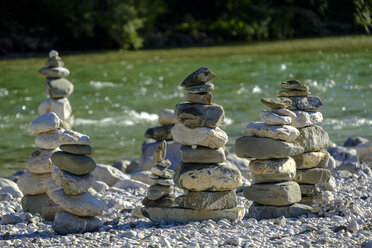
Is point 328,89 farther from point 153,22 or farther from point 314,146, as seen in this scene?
point 153,22

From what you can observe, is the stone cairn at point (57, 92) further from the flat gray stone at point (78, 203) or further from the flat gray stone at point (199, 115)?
the flat gray stone at point (199, 115)

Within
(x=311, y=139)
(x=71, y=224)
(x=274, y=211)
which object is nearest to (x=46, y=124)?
(x=71, y=224)

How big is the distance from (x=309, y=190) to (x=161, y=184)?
172 cm

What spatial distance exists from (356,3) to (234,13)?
31.8 meters

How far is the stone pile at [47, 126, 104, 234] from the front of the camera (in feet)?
21.2

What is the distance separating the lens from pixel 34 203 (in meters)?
7.57

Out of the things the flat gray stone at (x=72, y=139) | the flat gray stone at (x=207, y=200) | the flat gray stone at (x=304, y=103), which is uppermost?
the flat gray stone at (x=304, y=103)

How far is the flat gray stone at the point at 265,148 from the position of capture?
6.79 meters

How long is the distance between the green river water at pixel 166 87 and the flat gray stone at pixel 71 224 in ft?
19.2

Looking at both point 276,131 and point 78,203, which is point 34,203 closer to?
point 78,203

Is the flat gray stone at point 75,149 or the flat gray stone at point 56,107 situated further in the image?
the flat gray stone at point 56,107

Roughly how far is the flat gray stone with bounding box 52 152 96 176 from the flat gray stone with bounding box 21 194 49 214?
1.20m

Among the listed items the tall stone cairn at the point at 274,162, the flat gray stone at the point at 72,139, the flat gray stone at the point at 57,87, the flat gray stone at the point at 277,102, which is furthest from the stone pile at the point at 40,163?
the flat gray stone at the point at 57,87

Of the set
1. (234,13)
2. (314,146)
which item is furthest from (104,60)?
(314,146)
